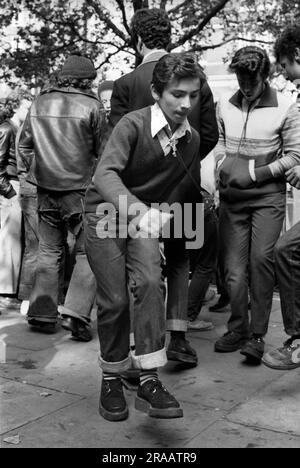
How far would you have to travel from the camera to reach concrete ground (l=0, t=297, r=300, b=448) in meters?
3.57

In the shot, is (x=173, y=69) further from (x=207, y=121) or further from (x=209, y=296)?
(x=209, y=296)

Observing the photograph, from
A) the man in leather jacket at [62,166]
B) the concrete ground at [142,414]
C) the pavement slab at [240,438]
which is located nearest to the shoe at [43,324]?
the man in leather jacket at [62,166]

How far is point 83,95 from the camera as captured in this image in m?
5.71

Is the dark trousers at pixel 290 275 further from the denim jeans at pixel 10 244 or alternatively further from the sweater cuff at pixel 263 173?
the denim jeans at pixel 10 244

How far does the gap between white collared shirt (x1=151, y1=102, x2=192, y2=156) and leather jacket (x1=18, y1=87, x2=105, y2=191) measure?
176cm

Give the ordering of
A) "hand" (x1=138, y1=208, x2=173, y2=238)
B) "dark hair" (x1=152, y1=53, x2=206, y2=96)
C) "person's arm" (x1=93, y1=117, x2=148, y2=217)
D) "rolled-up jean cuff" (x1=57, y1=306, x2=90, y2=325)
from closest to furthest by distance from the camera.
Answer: "hand" (x1=138, y1=208, x2=173, y2=238), "person's arm" (x1=93, y1=117, x2=148, y2=217), "dark hair" (x1=152, y1=53, x2=206, y2=96), "rolled-up jean cuff" (x1=57, y1=306, x2=90, y2=325)

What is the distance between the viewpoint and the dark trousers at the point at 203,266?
5855 millimetres

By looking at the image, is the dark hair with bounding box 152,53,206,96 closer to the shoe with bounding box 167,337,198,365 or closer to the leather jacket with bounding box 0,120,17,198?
the shoe with bounding box 167,337,198,365

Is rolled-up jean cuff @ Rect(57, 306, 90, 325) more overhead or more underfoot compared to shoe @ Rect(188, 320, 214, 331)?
more overhead

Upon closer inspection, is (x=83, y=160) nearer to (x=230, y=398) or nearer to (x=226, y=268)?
(x=226, y=268)

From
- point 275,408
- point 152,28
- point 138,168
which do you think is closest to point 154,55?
point 152,28

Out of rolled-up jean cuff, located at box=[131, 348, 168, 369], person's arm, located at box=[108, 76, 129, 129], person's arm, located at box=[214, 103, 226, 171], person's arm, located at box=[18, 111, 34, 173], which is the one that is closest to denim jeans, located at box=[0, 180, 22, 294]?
person's arm, located at box=[18, 111, 34, 173]

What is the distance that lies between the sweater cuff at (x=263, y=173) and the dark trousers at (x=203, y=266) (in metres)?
1.18

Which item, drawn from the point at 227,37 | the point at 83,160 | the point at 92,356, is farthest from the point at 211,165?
the point at 227,37
